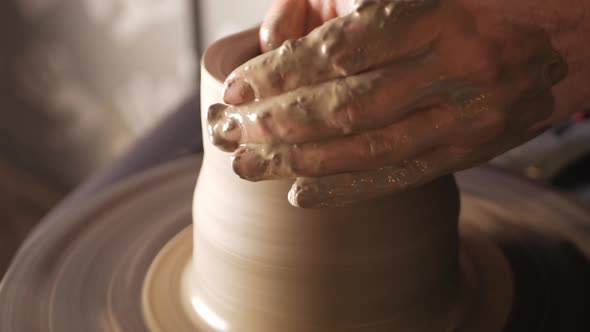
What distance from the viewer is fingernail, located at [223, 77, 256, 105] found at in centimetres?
77

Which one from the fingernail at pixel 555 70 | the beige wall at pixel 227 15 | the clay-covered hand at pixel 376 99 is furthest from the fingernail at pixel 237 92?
the beige wall at pixel 227 15

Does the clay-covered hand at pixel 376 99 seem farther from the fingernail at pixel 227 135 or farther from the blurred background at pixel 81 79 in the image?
the blurred background at pixel 81 79

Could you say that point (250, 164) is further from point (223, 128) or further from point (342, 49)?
point (342, 49)

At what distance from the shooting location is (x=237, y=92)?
776mm

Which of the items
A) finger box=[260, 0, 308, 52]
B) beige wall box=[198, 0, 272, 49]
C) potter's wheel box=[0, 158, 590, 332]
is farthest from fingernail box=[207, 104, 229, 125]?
beige wall box=[198, 0, 272, 49]

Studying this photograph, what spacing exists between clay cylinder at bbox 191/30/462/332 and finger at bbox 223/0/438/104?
121mm

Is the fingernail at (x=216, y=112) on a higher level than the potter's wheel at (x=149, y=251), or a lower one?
higher

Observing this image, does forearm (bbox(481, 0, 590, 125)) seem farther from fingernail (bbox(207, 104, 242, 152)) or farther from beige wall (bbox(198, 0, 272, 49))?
beige wall (bbox(198, 0, 272, 49))

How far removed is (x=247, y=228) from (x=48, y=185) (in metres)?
2.32

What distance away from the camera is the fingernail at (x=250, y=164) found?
78cm

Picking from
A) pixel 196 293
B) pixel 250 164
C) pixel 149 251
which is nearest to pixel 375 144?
pixel 250 164

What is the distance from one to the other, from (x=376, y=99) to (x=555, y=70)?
0.28 meters

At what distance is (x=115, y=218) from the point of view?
1235 millimetres

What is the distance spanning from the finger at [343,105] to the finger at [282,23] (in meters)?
0.27
